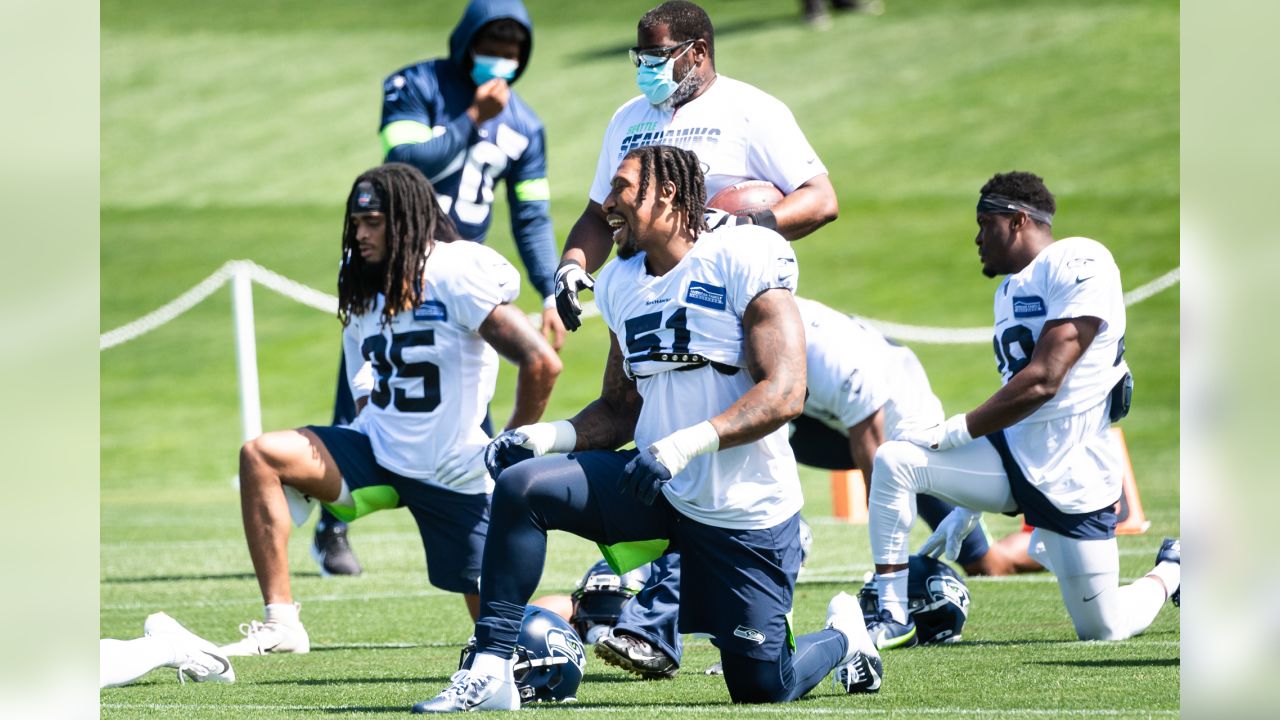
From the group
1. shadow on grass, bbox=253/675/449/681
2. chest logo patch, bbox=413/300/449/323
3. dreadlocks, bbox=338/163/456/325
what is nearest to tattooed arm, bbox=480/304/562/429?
chest logo patch, bbox=413/300/449/323

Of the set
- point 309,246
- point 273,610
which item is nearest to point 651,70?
Answer: point 273,610

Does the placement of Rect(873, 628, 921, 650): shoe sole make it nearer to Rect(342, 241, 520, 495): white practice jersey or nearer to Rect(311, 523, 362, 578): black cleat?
Rect(342, 241, 520, 495): white practice jersey

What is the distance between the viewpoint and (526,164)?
7996 mm

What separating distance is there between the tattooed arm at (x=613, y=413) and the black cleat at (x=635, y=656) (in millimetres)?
542

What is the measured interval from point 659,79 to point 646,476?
1.84 m

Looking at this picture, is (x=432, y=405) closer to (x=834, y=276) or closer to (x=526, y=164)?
(x=526, y=164)

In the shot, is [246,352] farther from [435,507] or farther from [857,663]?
[857,663]

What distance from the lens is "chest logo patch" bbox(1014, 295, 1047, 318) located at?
229 inches

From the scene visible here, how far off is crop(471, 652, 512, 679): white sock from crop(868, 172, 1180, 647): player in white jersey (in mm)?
1738

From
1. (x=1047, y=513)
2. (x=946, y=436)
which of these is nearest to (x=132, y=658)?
(x=946, y=436)

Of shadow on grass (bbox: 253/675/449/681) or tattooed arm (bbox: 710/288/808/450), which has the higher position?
tattooed arm (bbox: 710/288/808/450)

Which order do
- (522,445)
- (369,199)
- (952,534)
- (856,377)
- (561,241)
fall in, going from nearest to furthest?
(522,445), (369,199), (952,534), (856,377), (561,241)

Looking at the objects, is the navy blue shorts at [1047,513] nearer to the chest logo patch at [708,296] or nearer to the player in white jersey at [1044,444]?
the player in white jersey at [1044,444]

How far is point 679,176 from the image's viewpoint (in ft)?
15.0
